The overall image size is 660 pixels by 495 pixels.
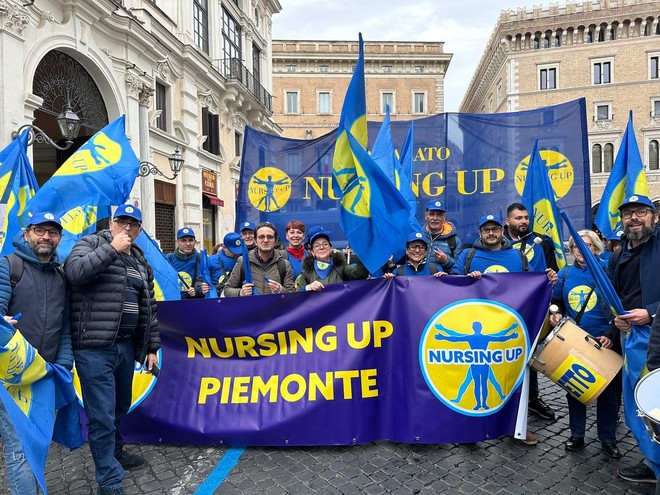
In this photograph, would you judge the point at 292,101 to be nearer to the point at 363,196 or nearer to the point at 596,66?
the point at 596,66

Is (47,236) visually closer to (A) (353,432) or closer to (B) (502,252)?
(A) (353,432)

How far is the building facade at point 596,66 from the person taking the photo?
41312 mm

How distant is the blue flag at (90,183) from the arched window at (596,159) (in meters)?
44.9

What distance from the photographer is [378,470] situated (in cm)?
349

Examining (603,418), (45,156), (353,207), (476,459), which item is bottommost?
(476,459)

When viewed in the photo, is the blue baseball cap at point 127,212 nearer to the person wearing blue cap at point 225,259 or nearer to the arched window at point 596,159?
the person wearing blue cap at point 225,259

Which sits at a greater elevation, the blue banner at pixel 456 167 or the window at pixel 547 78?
the window at pixel 547 78

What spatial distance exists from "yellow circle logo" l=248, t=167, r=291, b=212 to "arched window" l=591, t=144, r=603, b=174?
4205cm

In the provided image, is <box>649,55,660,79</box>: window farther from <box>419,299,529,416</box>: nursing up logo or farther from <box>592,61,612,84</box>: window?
<box>419,299,529,416</box>: nursing up logo

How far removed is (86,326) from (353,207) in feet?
6.86

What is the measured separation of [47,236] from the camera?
294 centimetres

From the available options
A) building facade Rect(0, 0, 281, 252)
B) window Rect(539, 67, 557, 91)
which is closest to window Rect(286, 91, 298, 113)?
A: building facade Rect(0, 0, 281, 252)

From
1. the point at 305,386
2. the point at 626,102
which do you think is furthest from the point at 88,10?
the point at 626,102

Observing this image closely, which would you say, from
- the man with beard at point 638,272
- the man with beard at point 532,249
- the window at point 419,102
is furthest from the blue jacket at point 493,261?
the window at point 419,102
